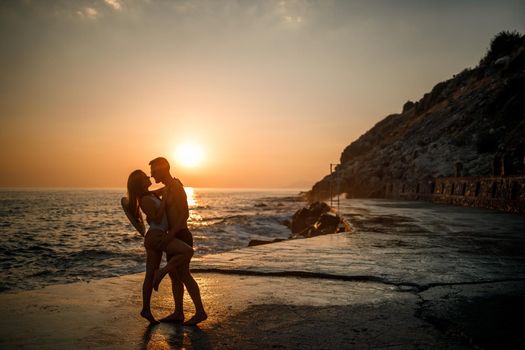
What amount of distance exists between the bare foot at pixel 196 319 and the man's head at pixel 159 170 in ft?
4.28

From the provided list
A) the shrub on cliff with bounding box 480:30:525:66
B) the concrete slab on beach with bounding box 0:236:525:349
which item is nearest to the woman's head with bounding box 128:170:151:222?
the concrete slab on beach with bounding box 0:236:525:349

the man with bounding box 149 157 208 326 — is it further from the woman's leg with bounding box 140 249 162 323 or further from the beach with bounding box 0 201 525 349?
the beach with bounding box 0 201 525 349

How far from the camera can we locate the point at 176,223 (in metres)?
3.56

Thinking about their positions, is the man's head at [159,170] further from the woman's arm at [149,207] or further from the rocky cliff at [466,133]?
the rocky cliff at [466,133]

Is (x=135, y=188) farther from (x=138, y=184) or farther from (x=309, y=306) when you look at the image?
(x=309, y=306)

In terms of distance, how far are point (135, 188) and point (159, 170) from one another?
0.28 metres

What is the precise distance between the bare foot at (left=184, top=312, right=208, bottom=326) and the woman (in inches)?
19.5

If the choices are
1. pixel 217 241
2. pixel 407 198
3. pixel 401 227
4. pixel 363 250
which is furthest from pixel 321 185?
pixel 363 250

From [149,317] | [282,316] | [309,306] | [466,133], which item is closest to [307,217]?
[466,133]

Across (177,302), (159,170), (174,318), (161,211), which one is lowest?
(174,318)

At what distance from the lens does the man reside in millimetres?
3516

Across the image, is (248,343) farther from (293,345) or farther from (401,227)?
(401,227)

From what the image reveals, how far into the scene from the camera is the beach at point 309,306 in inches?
112

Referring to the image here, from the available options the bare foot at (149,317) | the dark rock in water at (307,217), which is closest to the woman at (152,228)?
the bare foot at (149,317)
